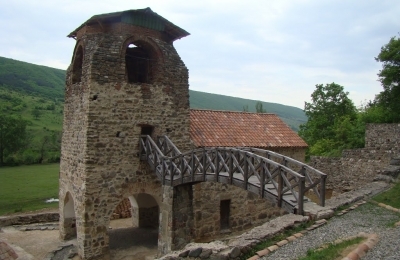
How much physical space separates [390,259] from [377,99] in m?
14.2

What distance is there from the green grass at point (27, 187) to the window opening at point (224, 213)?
14839mm

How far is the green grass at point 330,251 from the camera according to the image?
5844mm

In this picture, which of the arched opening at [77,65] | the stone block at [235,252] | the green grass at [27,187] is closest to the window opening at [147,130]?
the arched opening at [77,65]

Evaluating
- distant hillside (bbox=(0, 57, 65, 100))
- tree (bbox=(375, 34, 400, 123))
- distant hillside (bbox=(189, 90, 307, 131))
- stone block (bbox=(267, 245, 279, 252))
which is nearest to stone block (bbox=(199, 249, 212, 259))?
stone block (bbox=(267, 245, 279, 252))

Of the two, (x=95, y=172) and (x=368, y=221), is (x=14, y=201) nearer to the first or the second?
(x=95, y=172)

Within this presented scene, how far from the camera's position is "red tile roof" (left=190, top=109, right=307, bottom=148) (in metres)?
14.8

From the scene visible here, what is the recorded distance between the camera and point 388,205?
955 centimetres

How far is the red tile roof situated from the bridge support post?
280 cm

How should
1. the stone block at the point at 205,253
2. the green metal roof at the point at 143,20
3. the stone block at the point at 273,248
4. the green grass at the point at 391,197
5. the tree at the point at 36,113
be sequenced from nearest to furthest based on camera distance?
the stone block at the point at 273,248
the stone block at the point at 205,253
the green grass at the point at 391,197
the green metal roof at the point at 143,20
the tree at the point at 36,113

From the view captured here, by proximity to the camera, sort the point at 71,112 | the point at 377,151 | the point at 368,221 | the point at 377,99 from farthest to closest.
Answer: the point at 377,99
the point at 377,151
the point at 71,112
the point at 368,221

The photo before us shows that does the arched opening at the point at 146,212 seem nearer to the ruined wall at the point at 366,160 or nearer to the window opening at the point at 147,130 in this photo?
the window opening at the point at 147,130

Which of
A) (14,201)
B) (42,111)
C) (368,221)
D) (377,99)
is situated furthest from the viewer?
(42,111)

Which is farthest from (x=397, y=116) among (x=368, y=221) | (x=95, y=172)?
(x=95, y=172)

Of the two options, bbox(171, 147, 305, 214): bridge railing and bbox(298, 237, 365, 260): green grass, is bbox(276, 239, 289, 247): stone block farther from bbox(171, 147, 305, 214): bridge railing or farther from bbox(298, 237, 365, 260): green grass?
bbox(171, 147, 305, 214): bridge railing
